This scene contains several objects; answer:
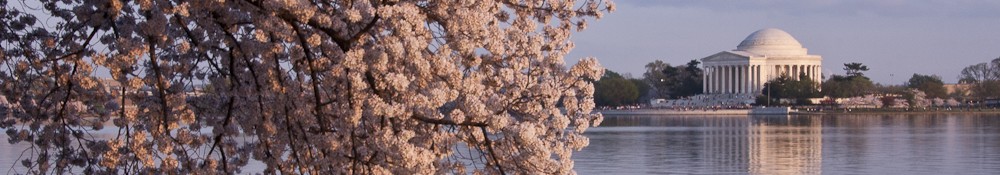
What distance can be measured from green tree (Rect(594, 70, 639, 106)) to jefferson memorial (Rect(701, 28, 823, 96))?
44.7ft

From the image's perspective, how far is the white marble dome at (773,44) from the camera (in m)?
150

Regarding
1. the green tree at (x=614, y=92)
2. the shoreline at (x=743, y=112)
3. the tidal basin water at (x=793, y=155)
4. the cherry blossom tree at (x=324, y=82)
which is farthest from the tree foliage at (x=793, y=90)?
the cherry blossom tree at (x=324, y=82)

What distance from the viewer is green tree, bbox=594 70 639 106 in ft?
417

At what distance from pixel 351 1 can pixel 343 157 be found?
966 mm

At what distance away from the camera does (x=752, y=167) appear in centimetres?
3184

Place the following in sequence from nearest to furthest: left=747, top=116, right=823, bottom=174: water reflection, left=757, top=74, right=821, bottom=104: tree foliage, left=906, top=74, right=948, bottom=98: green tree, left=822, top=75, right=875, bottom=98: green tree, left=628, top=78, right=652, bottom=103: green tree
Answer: left=747, top=116, right=823, bottom=174: water reflection
left=757, top=74, right=821, bottom=104: tree foliage
left=822, top=75, right=875, bottom=98: green tree
left=906, top=74, right=948, bottom=98: green tree
left=628, top=78, right=652, bottom=103: green tree

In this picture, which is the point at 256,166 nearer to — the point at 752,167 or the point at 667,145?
the point at 752,167

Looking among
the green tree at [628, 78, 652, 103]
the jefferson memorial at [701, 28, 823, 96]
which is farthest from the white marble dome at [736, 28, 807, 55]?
the green tree at [628, 78, 652, 103]

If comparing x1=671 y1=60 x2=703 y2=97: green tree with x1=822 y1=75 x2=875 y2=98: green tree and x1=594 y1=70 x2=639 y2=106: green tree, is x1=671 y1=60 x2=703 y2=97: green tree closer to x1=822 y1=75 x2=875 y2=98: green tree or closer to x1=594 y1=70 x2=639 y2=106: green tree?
x1=594 y1=70 x2=639 y2=106: green tree

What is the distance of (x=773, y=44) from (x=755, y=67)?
18.1 ft

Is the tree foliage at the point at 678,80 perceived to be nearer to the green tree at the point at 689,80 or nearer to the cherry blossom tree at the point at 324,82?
the green tree at the point at 689,80

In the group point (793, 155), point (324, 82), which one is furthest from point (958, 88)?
point (324, 82)

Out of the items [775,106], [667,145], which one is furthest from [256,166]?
[775,106]

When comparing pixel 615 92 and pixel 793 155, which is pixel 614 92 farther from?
pixel 793 155
